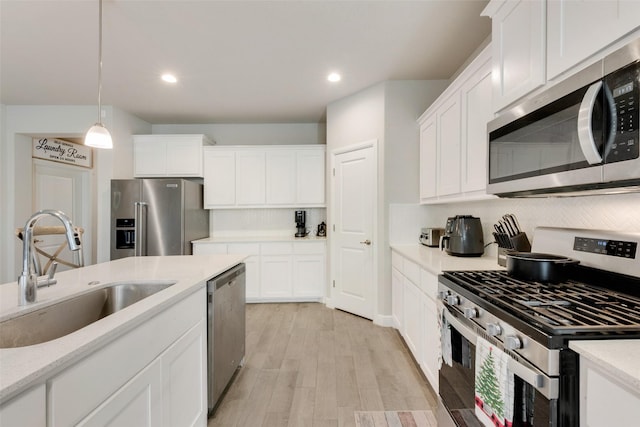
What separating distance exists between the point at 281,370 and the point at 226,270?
0.98 m

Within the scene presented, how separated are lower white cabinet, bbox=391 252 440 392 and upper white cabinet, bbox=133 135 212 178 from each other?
3.25 m

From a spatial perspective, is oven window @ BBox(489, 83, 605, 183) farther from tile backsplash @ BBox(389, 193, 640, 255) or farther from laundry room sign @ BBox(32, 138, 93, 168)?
laundry room sign @ BBox(32, 138, 93, 168)

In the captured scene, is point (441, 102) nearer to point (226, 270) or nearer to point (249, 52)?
point (249, 52)

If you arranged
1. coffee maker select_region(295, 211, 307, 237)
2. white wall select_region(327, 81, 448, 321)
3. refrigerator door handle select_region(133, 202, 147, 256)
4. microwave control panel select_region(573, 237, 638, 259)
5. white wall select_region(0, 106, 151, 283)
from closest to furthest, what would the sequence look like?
1. microwave control panel select_region(573, 237, 638, 259)
2. white wall select_region(327, 81, 448, 321)
3. refrigerator door handle select_region(133, 202, 147, 256)
4. white wall select_region(0, 106, 151, 283)
5. coffee maker select_region(295, 211, 307, 237)

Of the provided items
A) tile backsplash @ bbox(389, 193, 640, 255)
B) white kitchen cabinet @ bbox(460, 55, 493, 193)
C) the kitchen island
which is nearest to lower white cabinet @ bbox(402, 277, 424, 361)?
tile backsplash @ bbox(389, 193, 640, 255)

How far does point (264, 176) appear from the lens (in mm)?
4344

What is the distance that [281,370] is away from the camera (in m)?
2.34

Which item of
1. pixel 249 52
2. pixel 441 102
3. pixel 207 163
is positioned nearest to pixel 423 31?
pixel 441 102

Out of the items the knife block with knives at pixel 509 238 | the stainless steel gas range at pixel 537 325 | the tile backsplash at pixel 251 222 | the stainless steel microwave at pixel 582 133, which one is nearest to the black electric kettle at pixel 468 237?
the knife block with knives at pixel 509 238

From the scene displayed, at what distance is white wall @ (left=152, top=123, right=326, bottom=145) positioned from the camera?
15.6 ft

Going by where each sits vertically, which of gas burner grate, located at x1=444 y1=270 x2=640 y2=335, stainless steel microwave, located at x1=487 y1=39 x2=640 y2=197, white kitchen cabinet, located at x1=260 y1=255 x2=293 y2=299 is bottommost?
white kitchen cabinet, located at x1=260 y1=255 x2=293 y2=299

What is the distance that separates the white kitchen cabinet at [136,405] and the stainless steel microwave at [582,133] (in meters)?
1.66

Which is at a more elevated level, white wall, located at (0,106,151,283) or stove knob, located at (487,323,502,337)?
white wall, located at (0,106,151,283)

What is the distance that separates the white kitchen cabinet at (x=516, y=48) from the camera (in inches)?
49.8
